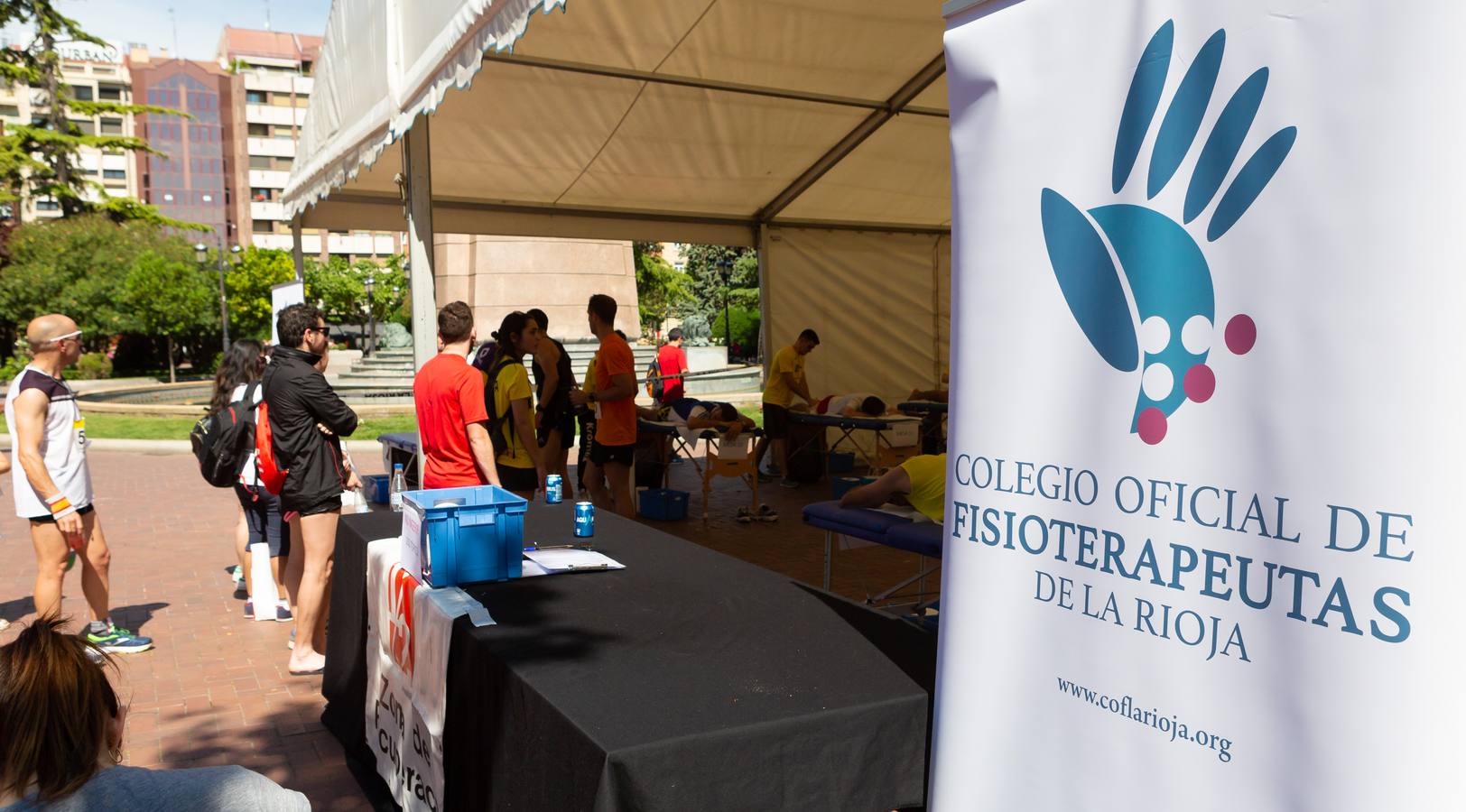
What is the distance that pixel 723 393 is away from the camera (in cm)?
2489

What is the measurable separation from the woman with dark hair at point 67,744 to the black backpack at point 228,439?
4.16 metres

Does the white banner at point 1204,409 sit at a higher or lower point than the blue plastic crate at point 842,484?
higher

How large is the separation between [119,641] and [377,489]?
12.5ft

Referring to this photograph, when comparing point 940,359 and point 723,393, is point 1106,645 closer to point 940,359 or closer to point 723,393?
point 940,359

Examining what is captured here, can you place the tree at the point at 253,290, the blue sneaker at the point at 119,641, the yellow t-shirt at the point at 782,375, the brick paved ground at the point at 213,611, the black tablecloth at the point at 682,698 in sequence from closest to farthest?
1. the black tablecloth at the point at 682,698
2. the brick paved ground at the point at 213,611
3. the blue sneaker at the point at 119,641
4. the yellow t-shirt at the point at 782,375
5. the tree at the point at 253,290

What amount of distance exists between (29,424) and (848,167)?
7.00 meters

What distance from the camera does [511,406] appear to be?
5.75m

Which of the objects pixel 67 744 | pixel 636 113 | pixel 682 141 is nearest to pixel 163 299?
pixel 682 141

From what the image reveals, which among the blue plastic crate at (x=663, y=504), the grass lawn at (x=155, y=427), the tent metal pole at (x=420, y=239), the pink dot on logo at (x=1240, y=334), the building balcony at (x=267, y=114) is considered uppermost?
the building balcony at (x=267, y=114)

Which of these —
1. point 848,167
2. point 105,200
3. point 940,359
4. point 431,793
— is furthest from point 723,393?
point 105,200

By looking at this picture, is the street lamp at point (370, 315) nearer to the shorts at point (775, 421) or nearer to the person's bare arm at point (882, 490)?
the shorts at point (775, 421)

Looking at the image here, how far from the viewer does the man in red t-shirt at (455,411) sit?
186 inches

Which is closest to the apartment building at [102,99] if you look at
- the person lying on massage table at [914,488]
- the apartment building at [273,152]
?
the apartment building at [273,152]

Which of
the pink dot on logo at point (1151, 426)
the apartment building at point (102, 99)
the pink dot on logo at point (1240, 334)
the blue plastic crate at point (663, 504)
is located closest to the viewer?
the pink dot on logo at point (1240, 334)
